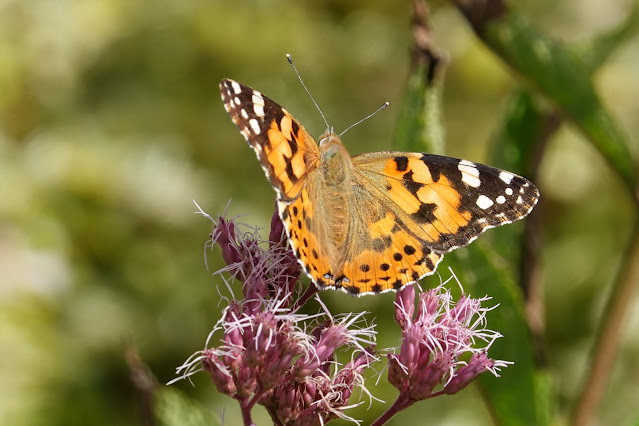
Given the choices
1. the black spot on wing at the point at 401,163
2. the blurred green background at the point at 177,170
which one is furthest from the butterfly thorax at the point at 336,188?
the blurred green background at the point at 177,170

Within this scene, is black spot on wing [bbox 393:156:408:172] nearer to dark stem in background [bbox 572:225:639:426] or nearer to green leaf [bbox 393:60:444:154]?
green leaf [bbox 393:60:444:154]

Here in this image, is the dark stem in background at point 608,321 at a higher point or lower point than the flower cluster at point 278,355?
lower

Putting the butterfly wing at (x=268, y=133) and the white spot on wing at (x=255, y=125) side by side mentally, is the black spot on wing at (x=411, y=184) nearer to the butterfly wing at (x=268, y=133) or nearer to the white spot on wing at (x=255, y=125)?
the butterfly wing at (x=268, y=133)

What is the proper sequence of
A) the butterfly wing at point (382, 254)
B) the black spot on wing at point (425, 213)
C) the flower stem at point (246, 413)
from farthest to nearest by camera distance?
the black spot on wing at point (425, 213) < the butterfly wing at point (382, 254) < the flower stem at point (246, 413)

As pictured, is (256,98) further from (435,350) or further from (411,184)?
(435,350)


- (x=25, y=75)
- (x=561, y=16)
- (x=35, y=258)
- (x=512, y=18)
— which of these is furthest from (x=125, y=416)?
(x=561, y=16)

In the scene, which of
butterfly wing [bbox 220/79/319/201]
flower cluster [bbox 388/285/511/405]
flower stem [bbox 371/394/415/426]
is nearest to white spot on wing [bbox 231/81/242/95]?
butterfly wing [bbox 220/79/319/201]

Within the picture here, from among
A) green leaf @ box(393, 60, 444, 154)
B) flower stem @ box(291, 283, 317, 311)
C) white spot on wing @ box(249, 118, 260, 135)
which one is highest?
white spot on wing @ box(249, 118, 260, 135)
